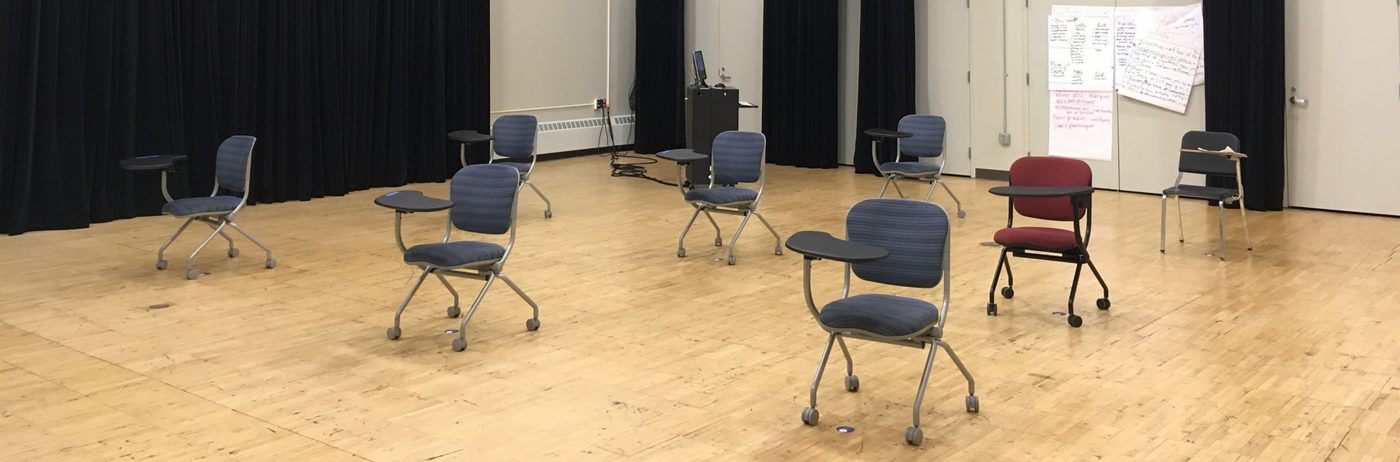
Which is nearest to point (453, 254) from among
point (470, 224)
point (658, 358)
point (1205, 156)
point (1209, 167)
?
point (470, 224)

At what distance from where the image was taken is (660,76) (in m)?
13.4

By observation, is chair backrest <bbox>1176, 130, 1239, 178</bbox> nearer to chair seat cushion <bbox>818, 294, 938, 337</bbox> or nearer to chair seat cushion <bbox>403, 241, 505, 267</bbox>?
chair seat cushion <bbox>818, 294, 938, 337</bbox>

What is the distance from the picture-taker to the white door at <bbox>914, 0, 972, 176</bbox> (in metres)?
11.5

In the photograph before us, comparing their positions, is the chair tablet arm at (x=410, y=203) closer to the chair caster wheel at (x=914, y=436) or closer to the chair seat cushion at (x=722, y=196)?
the chair seat cushion at (x=722, y=196)

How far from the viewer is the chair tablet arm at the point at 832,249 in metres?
4.20

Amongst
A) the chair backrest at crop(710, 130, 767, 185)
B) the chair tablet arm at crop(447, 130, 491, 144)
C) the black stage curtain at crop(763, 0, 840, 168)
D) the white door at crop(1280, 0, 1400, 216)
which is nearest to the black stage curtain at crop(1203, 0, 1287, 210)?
the white door at crop(1280, 0, 1400, 216)

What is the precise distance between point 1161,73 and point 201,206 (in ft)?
24.7

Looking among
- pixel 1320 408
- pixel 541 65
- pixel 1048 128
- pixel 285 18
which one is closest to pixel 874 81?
pixel 1048 128

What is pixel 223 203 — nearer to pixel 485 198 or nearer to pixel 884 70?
pixel 485 198

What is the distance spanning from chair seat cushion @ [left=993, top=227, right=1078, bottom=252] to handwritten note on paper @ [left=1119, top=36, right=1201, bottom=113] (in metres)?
4.69

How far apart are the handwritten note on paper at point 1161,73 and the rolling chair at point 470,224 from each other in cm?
653

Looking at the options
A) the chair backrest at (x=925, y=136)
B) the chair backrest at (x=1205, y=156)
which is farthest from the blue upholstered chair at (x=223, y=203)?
the chair backrest at (x=1205, y=156)

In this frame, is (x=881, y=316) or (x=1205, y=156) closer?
(x=881, y=316)

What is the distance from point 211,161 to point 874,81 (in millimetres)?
6041
